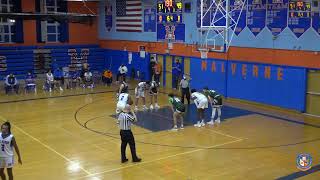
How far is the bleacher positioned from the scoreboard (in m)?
7.04

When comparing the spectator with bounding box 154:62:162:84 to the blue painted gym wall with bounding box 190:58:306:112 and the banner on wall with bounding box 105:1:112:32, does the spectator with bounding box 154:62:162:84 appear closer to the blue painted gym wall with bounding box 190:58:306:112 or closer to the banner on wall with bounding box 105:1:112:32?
the blue painted gym wall with bounding box 190:58:306:112

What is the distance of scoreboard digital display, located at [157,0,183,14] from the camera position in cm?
2298

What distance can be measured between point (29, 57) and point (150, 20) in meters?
8.31

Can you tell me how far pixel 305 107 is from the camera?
17344 millimetres

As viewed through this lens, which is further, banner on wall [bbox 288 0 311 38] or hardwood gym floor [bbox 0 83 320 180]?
banner on wall [bbox 288 0 311 38]

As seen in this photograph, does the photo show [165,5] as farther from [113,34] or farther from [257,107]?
[257,107]

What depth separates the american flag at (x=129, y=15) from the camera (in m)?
26.3

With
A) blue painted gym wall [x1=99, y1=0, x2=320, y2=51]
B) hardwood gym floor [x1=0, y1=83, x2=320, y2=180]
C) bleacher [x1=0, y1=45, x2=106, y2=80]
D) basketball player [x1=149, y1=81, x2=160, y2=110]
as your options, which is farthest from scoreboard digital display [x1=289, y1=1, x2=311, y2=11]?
bleacher [x1=0, y1=45, x2=106, y2=80]

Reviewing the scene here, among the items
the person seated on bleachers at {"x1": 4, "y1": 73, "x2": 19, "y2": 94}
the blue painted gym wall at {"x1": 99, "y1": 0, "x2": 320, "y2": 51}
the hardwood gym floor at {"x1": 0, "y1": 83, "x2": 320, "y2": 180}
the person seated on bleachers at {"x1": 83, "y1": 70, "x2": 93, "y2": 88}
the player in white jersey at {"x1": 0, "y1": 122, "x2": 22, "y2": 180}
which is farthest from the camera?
the person seated on bleachers at {"x1": 83, "y1": 70, "x2": 93, "y2": 88}

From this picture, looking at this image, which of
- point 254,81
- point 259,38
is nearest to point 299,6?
point 259,38

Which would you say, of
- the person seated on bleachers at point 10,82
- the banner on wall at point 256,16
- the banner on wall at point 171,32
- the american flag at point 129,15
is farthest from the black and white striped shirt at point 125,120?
the american flag at point 129,15

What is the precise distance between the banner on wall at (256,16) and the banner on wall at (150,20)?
23.6 feet

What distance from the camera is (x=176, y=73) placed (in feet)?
77.7

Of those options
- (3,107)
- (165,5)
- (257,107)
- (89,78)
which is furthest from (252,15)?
(3,107)
